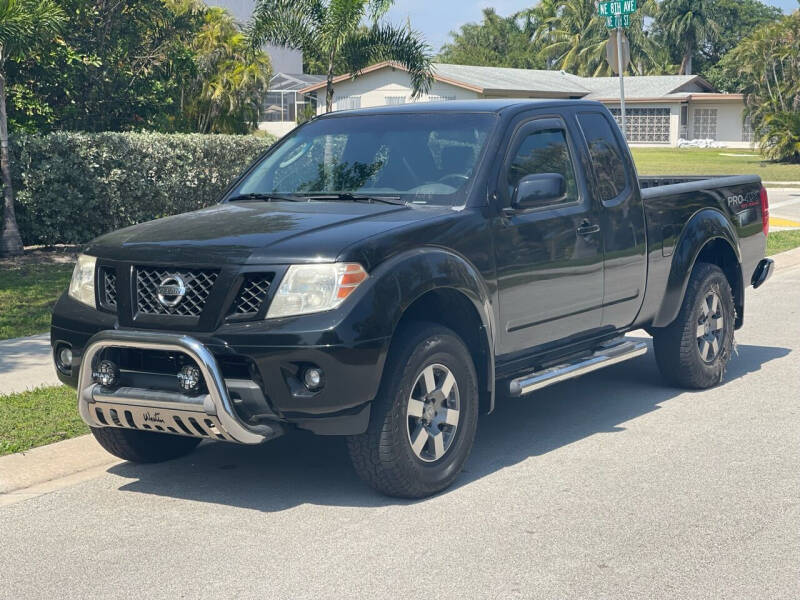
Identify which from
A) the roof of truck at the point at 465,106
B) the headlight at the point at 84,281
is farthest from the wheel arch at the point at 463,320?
the headlight at the point at 84,281

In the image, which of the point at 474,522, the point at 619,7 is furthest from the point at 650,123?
the point at 474,522

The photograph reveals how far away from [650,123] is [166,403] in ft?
227

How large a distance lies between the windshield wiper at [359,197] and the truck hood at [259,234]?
0.22 ft

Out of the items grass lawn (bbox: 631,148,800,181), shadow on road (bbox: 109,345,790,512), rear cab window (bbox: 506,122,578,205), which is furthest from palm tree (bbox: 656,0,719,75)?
rear cab window (bbox: 506,122,578,205)

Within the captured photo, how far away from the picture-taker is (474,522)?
5488 millimetres

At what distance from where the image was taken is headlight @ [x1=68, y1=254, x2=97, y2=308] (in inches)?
238

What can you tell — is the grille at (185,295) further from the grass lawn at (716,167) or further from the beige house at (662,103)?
the beige house at (662,103)

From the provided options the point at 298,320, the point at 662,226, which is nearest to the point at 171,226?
the point at 298,320

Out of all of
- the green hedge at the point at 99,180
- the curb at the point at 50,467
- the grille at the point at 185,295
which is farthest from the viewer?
the green hedge at the point at 99,180

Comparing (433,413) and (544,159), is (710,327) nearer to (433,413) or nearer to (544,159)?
(544,159)

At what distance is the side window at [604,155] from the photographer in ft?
24.3

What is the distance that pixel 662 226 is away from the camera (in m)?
7.88

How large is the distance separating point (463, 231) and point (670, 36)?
92.6 m

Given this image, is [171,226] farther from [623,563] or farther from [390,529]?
[623,563]
